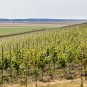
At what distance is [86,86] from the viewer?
20.4 meters

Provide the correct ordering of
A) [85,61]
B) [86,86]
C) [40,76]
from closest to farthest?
[86,86] → [85,61] → [40,76]

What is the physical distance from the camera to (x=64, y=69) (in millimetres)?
24672

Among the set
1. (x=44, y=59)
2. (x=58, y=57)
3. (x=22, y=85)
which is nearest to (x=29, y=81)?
(x=22, y=85)

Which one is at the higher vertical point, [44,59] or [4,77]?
[44,59]

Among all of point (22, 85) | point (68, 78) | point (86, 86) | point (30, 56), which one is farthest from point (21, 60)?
point (86, 86)

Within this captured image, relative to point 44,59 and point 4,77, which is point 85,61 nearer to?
point 44,59

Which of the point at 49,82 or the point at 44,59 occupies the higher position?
the point at 44,59

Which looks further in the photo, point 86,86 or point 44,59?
point 44,59

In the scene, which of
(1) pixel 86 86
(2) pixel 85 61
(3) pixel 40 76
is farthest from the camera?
(3) pixel 40 76

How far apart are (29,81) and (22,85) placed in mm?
873

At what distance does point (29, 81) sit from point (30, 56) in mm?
2184

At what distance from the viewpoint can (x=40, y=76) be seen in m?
23.3

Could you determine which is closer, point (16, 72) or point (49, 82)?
point (49, 82)

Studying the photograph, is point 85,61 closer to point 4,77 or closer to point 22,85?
point 22,85
